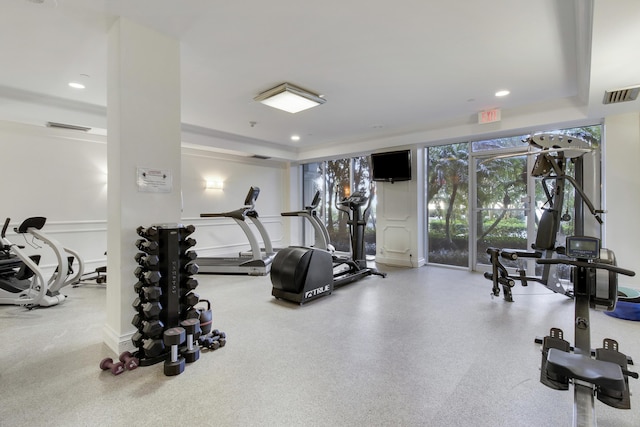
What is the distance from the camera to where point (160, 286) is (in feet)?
7.86

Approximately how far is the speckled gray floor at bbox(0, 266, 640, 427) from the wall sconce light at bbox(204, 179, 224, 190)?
3.70m

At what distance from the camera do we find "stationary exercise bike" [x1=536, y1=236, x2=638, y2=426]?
4.70ft

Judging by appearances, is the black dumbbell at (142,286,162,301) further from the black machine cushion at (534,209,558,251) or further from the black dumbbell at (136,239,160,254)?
the black machine cushion at (534,209,558,251)

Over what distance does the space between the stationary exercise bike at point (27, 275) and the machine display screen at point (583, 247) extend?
514cm

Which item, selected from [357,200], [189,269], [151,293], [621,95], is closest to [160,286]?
[151,293]

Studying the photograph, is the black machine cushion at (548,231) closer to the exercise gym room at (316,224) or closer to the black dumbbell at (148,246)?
the exercise gym room at (316,224)

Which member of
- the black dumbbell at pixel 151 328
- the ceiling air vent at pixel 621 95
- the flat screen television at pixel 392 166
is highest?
the ceiling air vent at pixel 621 95

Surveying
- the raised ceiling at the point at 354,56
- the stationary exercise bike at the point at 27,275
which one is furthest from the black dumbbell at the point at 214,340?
the raised ceiling at the point at 354,56

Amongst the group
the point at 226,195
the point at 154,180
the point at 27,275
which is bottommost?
the point at 27,275

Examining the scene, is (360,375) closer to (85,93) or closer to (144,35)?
(144,35)

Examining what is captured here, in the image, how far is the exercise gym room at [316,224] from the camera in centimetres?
191

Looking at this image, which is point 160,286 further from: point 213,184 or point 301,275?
point 213,184

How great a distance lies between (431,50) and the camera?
2984 millimetres

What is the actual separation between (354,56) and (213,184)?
5025 millimetres
